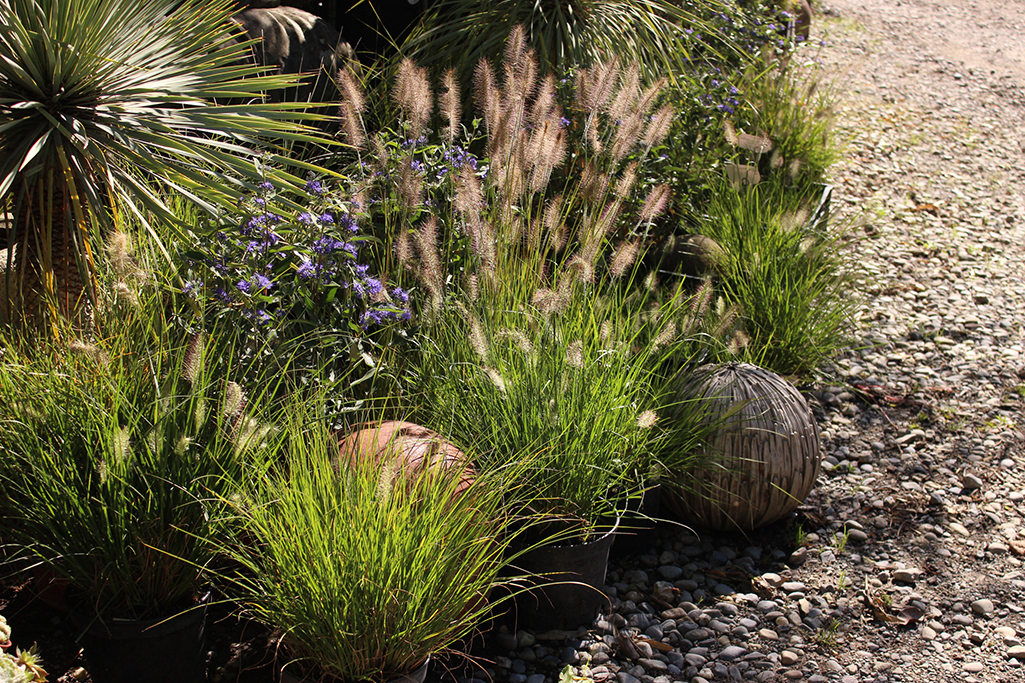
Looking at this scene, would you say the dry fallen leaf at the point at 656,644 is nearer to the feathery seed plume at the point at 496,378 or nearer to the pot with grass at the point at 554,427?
the pot with grass at the point at 554,427

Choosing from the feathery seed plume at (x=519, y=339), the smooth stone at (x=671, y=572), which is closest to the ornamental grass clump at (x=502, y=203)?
the feathery seed plume at (x=519, y=339)

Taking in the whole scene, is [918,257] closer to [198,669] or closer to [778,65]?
[778,65]

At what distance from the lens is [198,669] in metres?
2.19

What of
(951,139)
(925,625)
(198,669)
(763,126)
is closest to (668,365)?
(925,625)

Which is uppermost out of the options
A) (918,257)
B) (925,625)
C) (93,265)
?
(93,265)

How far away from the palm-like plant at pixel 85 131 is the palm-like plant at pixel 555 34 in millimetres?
2095

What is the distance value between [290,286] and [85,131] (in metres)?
0.78

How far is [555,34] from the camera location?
5117 millimetres

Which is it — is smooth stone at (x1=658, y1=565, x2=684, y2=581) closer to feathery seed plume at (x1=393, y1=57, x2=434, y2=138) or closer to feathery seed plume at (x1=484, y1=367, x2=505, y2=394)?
feathery seed plume at (x1=484, y1=367, x2=505, y2=394)

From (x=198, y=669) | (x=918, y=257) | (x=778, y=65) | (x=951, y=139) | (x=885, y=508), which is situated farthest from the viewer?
(x=951, y=139)

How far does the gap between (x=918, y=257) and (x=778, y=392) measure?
294cm

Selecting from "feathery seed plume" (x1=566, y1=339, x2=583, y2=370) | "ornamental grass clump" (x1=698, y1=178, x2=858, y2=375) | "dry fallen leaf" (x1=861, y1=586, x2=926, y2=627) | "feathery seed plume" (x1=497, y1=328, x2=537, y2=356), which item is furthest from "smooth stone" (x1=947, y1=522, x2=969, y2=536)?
"feathery seed plume" (x1=497, y1=328, x2=537, y2=356)

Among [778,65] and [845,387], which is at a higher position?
[778,65]

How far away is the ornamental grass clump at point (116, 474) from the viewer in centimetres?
203
